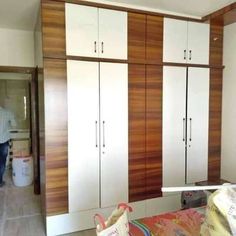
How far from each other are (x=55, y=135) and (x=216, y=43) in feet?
7.96

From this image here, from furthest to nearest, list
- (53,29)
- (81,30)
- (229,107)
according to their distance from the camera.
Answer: (229,107) < (81,30) < (53,29)

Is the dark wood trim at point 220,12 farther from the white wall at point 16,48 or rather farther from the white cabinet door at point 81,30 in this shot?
the white wall at point 16,48

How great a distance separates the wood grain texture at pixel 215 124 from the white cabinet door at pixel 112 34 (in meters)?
1.34

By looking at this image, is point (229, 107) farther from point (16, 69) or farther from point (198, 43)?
point (16, 69)

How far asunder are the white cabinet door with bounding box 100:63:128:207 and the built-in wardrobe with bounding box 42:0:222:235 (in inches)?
0.4

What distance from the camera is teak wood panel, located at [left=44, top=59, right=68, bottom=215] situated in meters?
2.58

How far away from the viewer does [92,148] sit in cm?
278

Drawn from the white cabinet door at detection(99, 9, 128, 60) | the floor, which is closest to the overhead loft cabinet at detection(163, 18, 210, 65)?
the white cabinet door at detection(99, 9, 128, 60)

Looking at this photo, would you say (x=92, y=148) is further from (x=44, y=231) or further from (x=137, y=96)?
(x=44, y=231)

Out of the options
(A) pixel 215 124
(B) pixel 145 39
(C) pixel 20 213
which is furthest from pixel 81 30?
(C) pixel 20 213

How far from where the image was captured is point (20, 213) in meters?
3.18

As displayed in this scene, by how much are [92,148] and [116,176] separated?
449 mm

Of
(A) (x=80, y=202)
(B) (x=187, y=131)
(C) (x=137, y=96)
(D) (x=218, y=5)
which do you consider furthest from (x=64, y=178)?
(D) (x=218, y=5)

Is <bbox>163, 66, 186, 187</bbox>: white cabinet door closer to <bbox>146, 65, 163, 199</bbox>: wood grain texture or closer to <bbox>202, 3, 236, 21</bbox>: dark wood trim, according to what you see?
<bbox>146, 65, 163, 199</bbox>: wood grain texture
